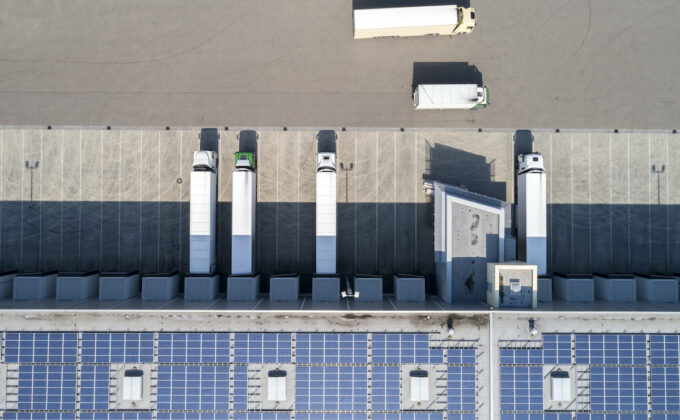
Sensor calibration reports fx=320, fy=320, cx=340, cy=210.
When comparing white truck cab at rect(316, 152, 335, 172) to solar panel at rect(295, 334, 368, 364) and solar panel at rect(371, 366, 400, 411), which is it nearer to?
solar panel at rect(295, 334, 368, 364)

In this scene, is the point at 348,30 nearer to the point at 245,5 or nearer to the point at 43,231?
the point at 245,5

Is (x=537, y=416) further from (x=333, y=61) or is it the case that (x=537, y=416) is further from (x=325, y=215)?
(x=333, y=61)

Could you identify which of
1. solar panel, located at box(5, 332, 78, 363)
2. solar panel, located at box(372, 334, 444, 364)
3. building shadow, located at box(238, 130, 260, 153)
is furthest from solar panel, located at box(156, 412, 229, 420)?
building shadow, located at box(238, 130, 260, 153)

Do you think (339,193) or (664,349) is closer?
(664,349)

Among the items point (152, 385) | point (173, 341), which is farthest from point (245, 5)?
point (152, 385)

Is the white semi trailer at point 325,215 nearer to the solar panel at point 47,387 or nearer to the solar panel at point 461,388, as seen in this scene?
the solar panel at point 461,388

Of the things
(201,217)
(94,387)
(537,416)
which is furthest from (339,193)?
(94,387)

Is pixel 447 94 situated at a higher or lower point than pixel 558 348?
higher
